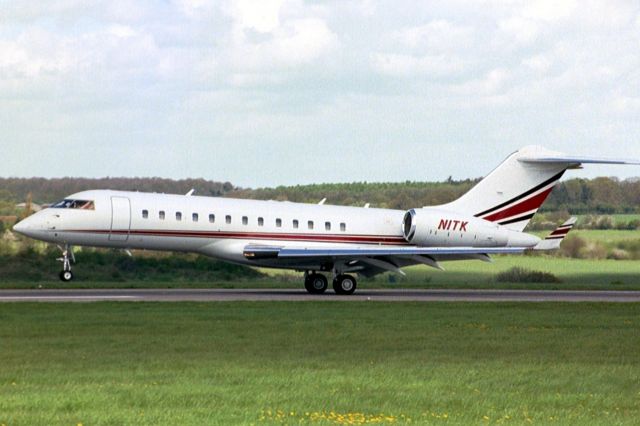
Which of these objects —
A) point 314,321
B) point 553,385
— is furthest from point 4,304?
point 553,385

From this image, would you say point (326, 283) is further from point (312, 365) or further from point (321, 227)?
point (312, 365)

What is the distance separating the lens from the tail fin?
41.6m

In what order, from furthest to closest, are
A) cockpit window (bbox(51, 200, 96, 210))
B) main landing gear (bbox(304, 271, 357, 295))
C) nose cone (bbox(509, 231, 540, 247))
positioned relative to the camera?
nose cone (bbox(509, 231, 540, 247)) → main landing gear (bbox(304, 271, 357, 295)) → cockpit window (bbox(51, 200, 96, 210))

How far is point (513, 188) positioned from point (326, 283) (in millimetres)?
7572

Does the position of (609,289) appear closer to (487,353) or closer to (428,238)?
(428,238)

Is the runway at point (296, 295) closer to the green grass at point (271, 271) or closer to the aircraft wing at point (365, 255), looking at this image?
the aircraft wing at point (365, 255)

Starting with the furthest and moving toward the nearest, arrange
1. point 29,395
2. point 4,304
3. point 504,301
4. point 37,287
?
point 37,287 < point 504,301 < point 4,304 < point 29,395

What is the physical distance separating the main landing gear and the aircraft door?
243 inches

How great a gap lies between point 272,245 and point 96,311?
10255 mm

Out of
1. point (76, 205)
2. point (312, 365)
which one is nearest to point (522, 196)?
point (76, 205)

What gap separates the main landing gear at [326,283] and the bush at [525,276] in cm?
1257

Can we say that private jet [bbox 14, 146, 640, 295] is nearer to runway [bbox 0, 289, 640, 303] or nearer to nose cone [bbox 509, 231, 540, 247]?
nose cone [bbox 509, 231, 540, 247]

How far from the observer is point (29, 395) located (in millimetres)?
15633

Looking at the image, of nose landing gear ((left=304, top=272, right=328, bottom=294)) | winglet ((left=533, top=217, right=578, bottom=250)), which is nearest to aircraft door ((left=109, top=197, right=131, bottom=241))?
nose landing gear ((left=304, top=272, right=328, bottom=294))
